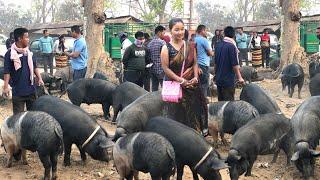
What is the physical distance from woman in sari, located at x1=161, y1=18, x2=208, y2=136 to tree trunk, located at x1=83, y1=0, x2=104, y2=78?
911cm

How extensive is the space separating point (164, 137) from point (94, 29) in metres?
9.78

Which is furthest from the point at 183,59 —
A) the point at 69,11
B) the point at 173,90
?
the point at 69,11

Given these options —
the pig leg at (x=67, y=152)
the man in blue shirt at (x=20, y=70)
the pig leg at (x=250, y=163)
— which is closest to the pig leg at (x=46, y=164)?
the pig leg at (x=67, y=152)

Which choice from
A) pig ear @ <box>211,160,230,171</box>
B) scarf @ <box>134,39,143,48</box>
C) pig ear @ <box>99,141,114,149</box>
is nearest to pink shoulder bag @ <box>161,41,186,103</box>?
pig ear @ <box>211,160,230,171</box>

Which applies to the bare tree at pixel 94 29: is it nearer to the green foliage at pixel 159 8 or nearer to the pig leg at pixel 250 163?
the pig leg at pixel 250 163

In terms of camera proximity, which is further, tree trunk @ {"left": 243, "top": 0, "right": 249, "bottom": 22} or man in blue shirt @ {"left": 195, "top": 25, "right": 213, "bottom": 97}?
tree trunk @ {"left": 243, "top": 0, "right": 249, "bottom": 22}

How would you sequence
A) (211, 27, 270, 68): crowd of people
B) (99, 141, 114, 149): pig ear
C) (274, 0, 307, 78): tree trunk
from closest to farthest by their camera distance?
(99, 141, 114, 149): pig ear < (274, 0, 307, 78): tree trunk < (211, 27, 270, 68): crowd of people

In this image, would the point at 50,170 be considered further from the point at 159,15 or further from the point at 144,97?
the point at 159,15

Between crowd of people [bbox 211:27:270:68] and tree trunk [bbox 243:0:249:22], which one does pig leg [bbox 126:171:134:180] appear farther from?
tree trunk [bbox 243:0:249:22]

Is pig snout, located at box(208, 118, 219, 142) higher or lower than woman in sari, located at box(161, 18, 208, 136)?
lower

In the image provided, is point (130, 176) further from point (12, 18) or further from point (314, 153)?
point (12, 18)

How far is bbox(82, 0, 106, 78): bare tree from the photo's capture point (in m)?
15.0

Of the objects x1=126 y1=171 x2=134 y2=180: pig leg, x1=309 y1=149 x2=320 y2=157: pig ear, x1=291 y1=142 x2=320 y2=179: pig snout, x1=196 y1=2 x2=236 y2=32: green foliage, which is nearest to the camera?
x1=126 y1=171 x2=134 y2=180: pig leg

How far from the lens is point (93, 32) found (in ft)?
49.6
